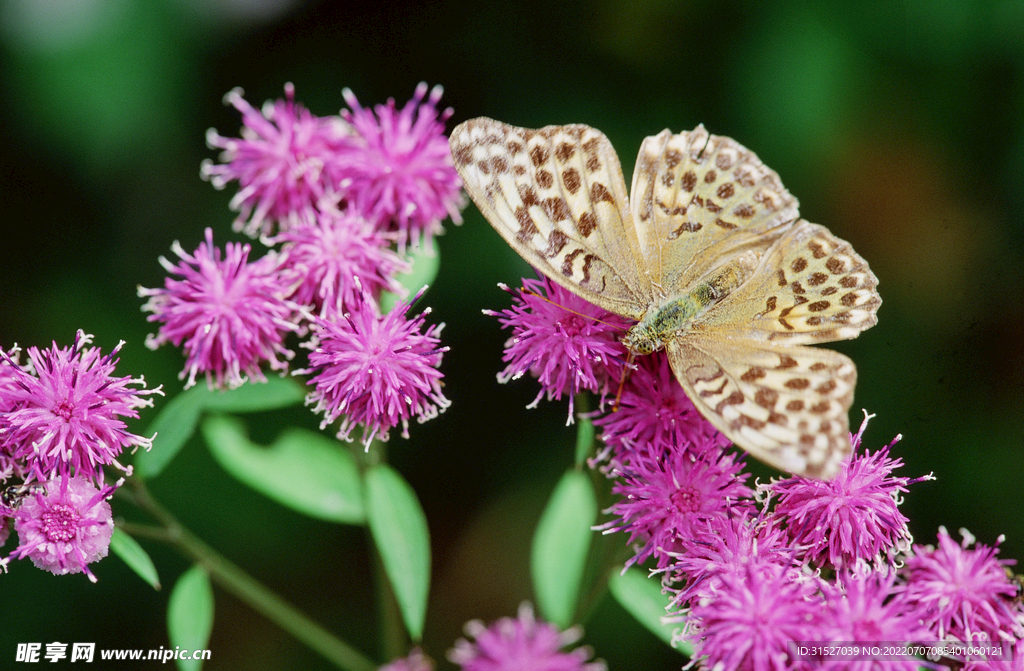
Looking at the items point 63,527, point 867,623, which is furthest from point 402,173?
point 867,623

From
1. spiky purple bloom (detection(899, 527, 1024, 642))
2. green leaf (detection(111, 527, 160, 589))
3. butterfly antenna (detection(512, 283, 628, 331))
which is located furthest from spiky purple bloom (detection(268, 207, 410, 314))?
spiky purple bloom (detection(899, 527, 1024, 642))

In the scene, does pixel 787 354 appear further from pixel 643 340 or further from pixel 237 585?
pixel 237 585

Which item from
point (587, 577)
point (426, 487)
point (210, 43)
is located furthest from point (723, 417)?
point (210, 43)

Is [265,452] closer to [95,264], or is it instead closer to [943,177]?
[95,264]

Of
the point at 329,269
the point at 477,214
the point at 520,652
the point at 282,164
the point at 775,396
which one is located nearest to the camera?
the point at 520,652

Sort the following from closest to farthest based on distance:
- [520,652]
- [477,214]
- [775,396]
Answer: [520,652]
[775,396]
[477,214]

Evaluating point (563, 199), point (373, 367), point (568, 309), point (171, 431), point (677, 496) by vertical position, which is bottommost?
point (677, 496)

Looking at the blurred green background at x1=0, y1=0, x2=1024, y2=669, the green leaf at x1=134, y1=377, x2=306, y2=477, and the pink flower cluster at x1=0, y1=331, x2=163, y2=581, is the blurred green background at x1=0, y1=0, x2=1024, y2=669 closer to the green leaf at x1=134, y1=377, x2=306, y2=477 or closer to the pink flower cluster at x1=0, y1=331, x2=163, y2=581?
the green leaf at x1=134, y1=377, x2=306, y2=477
